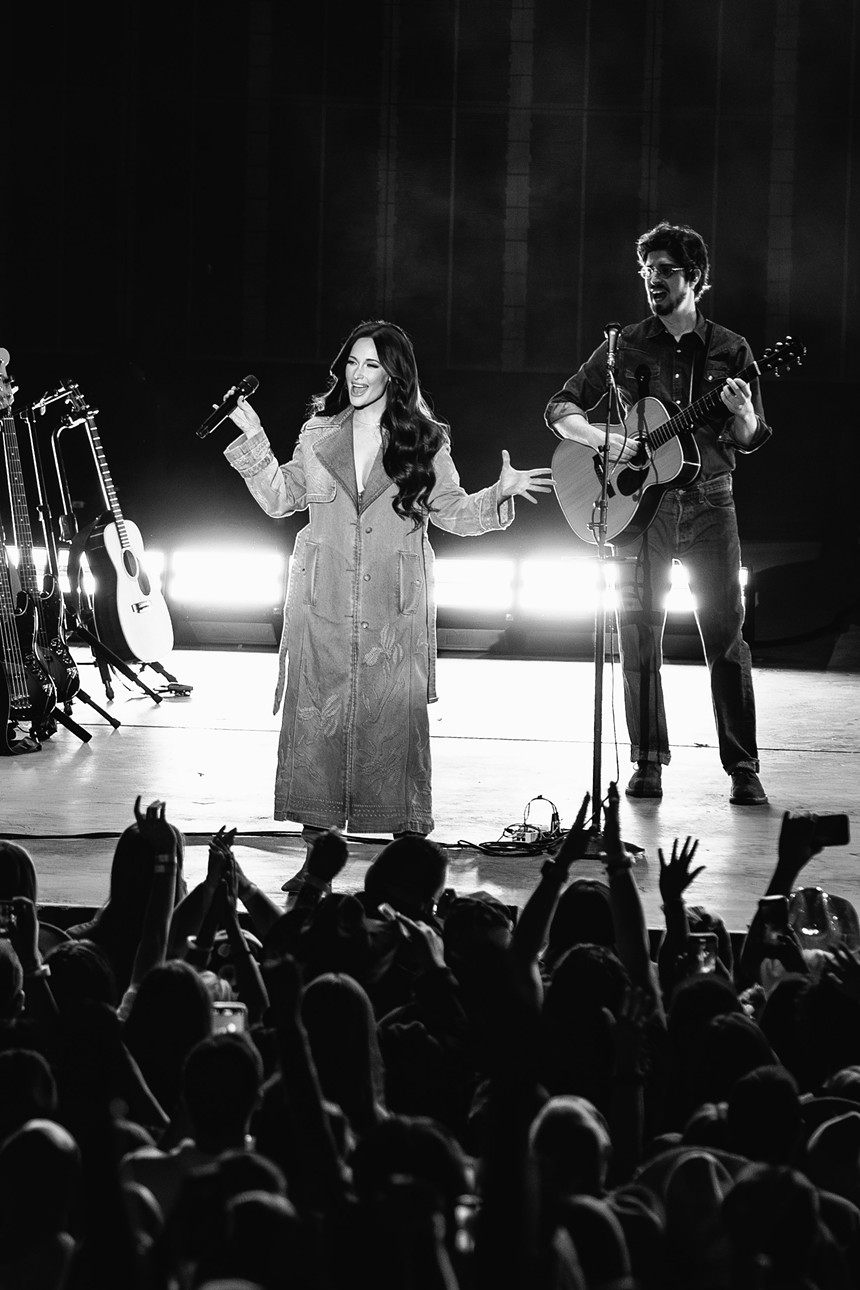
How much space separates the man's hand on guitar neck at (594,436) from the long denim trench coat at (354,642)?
1052 millimetres

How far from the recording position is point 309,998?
2234 millimetres

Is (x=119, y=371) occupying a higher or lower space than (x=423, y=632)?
higher

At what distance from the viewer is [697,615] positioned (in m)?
5.73

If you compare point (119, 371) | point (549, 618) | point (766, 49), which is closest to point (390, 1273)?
point (549, 618)

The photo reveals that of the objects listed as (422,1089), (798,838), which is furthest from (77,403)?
(422,1089)

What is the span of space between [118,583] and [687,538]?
151 inches

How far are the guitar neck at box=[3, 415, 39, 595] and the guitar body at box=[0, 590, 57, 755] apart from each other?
0.49 feet

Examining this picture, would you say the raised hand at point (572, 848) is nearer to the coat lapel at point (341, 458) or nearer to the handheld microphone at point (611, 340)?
the coat lapel at point (341, 458)

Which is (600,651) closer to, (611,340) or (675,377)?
(611,340)

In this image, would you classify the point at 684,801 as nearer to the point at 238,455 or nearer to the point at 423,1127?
the point at 238,455

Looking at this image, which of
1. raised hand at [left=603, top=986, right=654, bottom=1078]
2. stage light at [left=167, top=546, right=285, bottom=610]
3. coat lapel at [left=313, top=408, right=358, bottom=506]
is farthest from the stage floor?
stage light at [left=167, top=546, right=285, bottom=610]

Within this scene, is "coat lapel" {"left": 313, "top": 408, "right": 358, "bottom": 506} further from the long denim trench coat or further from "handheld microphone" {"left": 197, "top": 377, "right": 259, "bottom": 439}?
"handheld microphone" {"left": 197, "top": 377, "right": 259, "bottom": 439}

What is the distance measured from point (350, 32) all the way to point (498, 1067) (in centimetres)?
1311

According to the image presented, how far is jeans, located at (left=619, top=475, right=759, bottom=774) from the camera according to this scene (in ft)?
18.9
